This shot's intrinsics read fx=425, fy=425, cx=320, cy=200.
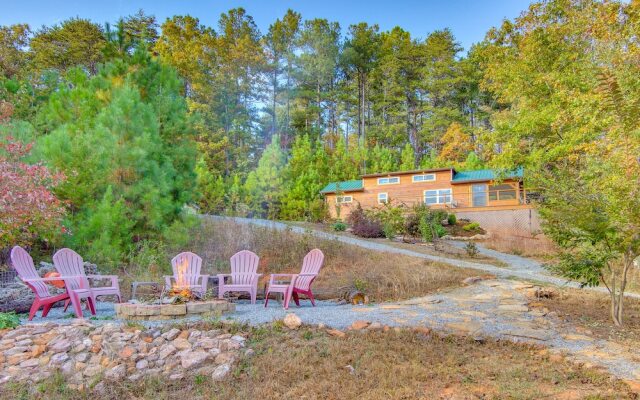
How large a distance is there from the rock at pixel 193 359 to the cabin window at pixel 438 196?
1815cm

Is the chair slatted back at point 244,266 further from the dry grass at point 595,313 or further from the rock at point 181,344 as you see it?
the dry grass at point 595,313

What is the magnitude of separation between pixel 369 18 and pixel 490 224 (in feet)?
57.9

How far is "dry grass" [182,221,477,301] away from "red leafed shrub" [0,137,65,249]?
2747 mm

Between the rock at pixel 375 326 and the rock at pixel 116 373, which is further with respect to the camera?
the rock at pixel 375 326

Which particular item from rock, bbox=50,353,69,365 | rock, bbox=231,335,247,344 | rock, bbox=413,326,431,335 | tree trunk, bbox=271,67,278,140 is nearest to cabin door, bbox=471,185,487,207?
tree trunk, bbox=271,67,278,140

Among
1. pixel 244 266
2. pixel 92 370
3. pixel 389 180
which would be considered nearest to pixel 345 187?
pixel 389 180

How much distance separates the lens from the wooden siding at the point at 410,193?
1972 cm

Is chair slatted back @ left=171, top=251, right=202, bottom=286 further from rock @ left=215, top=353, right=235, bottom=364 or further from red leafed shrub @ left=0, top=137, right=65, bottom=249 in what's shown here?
rock @ left=215, top=353, right=235, bottom=364

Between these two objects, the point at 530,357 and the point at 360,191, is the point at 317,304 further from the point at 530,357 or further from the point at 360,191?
the point at 360,191

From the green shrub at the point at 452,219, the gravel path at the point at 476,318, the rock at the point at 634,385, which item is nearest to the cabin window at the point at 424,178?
the green shrub at the point at 452,219

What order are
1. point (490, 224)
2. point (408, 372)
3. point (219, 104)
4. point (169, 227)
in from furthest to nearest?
point (219, 104)
point (490, 224)
point (169, 227)
point (408, 372)

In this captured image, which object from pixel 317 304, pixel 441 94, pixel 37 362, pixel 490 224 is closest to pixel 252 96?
pixel 441 94

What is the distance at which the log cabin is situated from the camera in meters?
19.5

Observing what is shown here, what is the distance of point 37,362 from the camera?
3.73m
